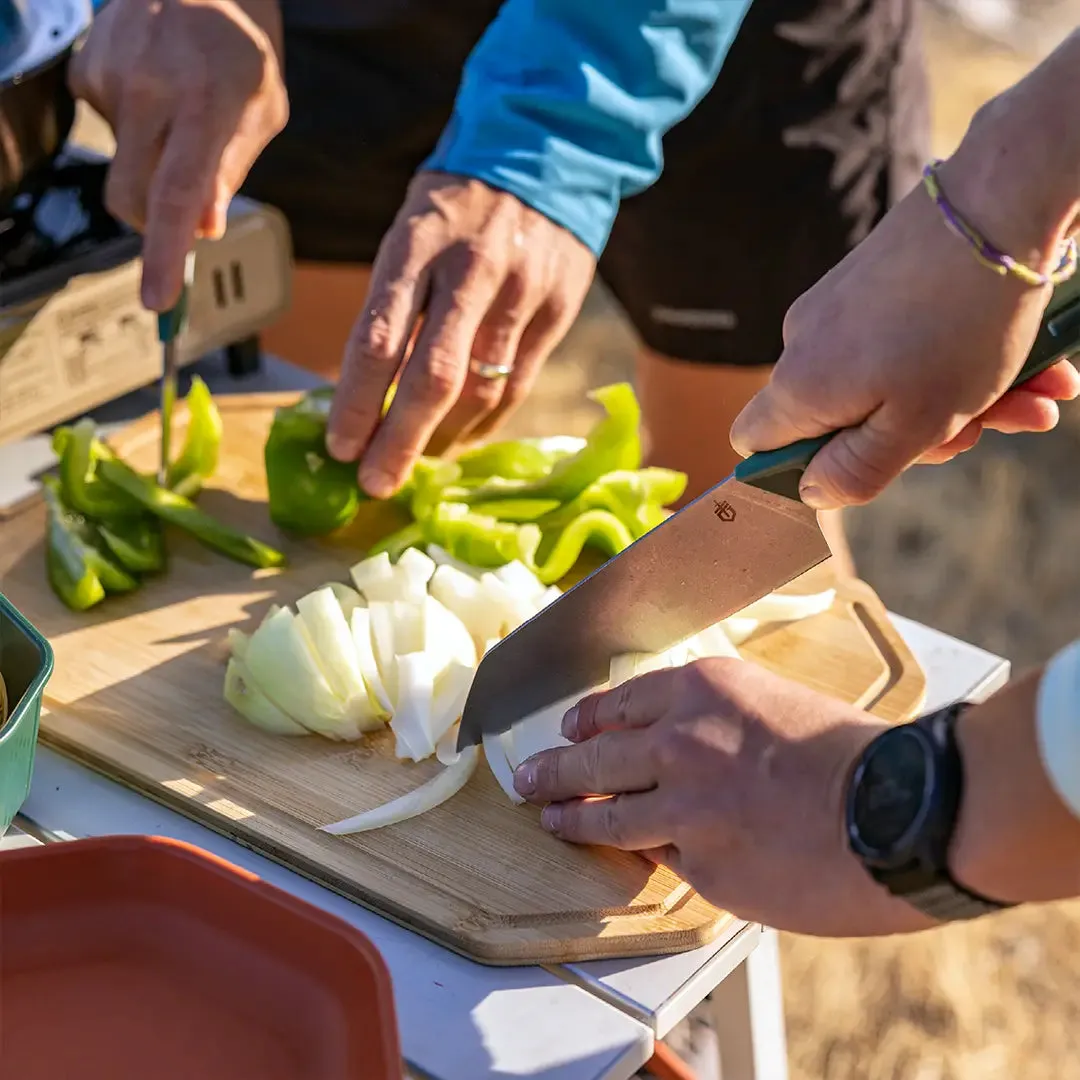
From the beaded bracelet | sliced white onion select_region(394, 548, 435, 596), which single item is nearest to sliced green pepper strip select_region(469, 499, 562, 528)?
sliced white onion select_region(394, 548, 435, 596)

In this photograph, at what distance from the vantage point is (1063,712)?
0.75 meters

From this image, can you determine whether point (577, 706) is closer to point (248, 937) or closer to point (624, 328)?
point (248, 937)

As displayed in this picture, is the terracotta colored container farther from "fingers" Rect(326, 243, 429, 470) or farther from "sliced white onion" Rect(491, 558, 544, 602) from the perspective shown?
"fingers" Rect(326, 243, 429, 470)

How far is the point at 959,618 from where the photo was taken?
2.97 m

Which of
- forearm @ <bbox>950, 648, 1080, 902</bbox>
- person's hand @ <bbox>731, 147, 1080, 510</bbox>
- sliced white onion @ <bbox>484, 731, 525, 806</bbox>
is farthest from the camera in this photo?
sliced white onion @ <bbox>484, 731, 525, 806</bbox>

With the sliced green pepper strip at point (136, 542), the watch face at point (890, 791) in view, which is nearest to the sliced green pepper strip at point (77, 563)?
the sliced green pepper strip at point (136, 542)

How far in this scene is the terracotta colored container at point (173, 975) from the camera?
865 millimetres

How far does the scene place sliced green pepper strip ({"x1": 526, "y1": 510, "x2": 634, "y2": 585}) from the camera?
1449mm

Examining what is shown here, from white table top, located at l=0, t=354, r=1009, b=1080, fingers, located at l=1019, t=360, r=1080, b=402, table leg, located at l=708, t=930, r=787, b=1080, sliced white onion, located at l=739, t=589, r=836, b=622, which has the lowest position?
table leg, located at l=708, t=930, r=787, b=1080

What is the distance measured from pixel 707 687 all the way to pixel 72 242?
1.06 m

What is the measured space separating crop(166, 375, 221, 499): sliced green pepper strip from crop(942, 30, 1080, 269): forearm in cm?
94

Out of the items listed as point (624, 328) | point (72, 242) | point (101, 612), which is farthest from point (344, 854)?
point (624, 328)

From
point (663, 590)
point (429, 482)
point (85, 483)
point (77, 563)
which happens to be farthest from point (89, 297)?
point (663, 590)

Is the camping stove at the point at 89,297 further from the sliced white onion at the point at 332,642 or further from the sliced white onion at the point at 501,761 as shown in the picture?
the sliced white onion at the point at 501,761
